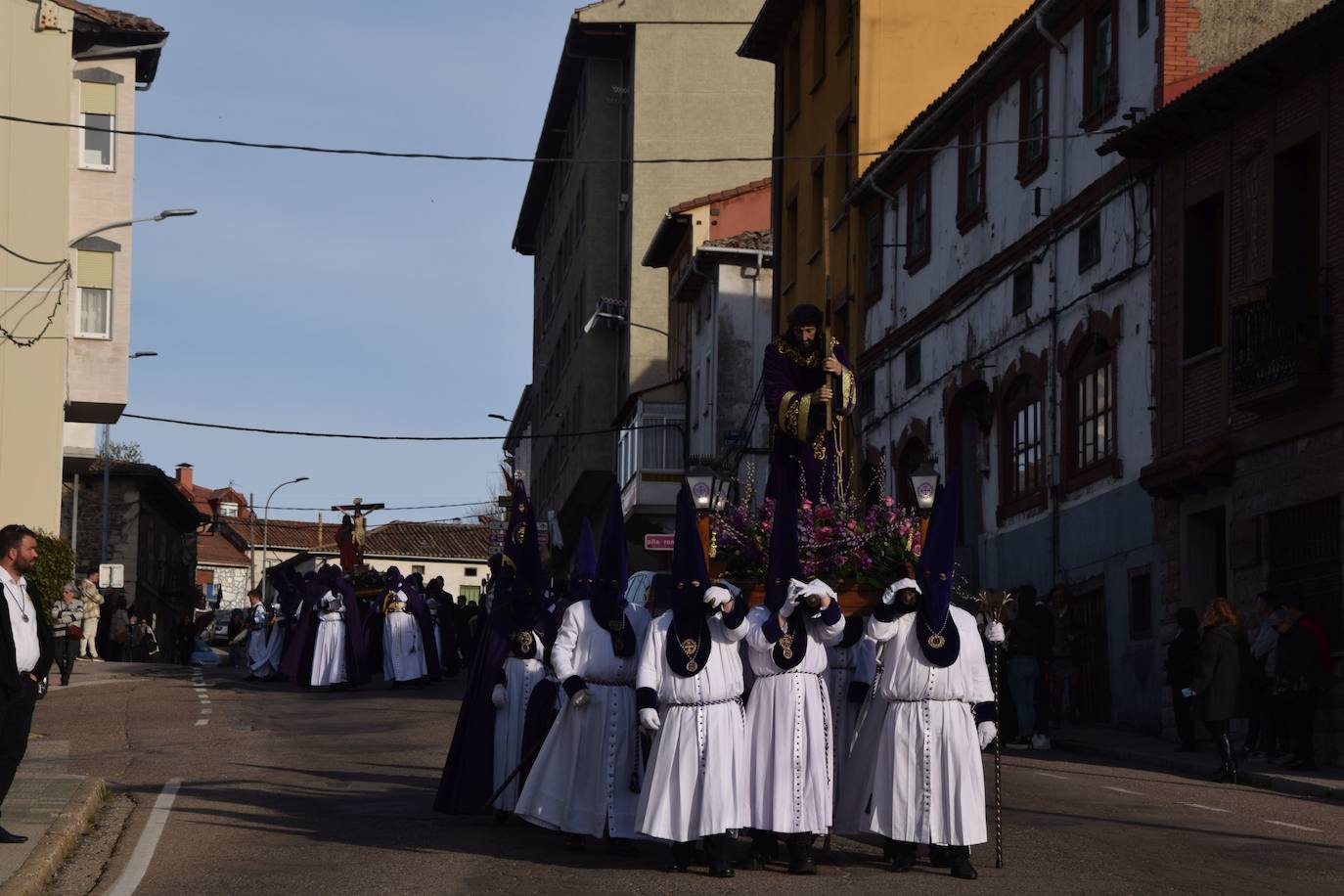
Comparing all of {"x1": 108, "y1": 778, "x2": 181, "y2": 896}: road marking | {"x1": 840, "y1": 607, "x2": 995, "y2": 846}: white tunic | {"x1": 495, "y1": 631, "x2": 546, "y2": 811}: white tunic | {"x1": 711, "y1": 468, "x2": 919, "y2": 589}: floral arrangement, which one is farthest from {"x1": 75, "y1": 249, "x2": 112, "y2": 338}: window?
{"x1": 840, "y1": 607, "x2": 995, "y2": 846}: white tunic

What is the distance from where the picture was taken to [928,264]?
36.8m

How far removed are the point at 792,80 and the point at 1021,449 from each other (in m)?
15.6

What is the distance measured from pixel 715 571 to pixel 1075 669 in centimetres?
1373


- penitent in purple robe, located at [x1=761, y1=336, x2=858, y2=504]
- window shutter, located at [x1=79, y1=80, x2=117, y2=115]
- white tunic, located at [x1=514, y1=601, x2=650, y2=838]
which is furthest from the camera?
window shutter, located at [x1=79, y1=80, x2=117, y2=115]

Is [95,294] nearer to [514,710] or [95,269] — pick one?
[95,269]

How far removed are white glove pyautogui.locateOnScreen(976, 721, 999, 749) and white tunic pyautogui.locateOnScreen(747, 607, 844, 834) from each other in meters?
0.88

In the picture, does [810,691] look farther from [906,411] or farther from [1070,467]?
[906,411]

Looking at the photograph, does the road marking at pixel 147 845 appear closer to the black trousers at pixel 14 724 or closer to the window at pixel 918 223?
the black trousers at pixel 14 724

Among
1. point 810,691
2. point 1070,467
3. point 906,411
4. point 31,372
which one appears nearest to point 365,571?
point 31,372

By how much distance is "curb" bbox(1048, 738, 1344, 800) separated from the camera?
19.4 m

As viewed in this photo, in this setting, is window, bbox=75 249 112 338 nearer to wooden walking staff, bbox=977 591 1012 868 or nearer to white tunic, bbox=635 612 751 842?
wooden walking staff, bbox=977 591 1012 868

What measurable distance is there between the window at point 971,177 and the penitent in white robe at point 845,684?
2014 cm

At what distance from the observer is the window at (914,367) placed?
37.1m

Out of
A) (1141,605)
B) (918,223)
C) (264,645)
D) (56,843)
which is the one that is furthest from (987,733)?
(264,645)
